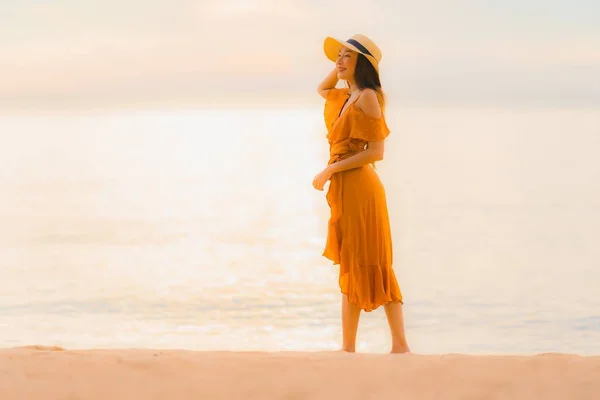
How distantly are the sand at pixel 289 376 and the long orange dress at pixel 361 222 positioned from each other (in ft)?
2.33

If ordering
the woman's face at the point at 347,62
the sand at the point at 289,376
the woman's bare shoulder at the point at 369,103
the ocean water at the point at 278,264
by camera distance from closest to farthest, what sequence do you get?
1. the sand at the point at 289,376
2. the woman's bare shoulder at the point at 369,103
3. the woman's face at the point at 347,62
4. the ocean water at the point at 278,264

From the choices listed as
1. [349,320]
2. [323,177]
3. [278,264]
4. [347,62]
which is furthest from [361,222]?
[278,264]

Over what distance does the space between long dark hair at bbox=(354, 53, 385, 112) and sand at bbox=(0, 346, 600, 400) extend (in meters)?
1.49

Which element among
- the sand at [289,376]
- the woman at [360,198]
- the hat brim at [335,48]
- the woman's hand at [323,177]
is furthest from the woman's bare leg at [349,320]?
the hat brim at [335,48]

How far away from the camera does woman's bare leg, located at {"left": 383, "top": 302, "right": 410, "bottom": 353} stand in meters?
5.52

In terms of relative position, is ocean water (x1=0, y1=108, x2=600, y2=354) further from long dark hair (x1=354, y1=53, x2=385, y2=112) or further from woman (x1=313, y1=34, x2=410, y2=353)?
long dark hair (x1=354, y1=53, x2=385, y2=112)

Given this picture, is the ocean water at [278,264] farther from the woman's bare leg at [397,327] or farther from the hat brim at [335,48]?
the hat brim at [335,48]

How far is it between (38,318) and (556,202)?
15.4m

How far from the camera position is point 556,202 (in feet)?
79.2

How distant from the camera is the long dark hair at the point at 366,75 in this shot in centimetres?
553

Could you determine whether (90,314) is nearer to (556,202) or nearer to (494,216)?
(494,216)

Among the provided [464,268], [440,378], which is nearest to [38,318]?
[464,268]

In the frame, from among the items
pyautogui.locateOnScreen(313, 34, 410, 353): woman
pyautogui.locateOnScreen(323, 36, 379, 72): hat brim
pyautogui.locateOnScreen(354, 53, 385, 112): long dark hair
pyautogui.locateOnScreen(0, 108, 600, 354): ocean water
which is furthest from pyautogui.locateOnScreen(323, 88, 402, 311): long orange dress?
pyautogui.locateOnScreen(0, 108, 600, 354): ocean water

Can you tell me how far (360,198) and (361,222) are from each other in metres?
0.13
